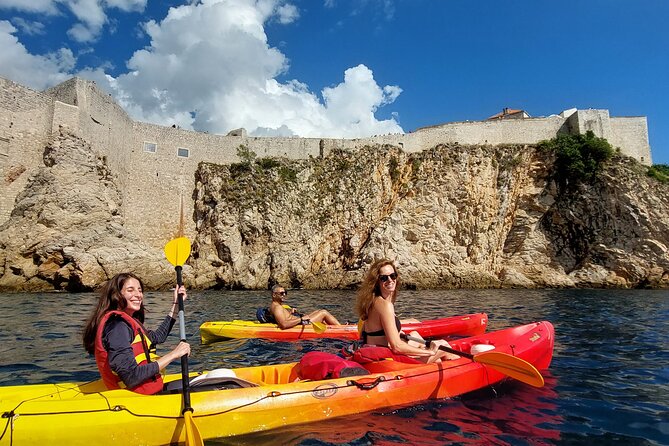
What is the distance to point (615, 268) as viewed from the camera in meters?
23.3

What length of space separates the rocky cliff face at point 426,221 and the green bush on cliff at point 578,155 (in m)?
0.53

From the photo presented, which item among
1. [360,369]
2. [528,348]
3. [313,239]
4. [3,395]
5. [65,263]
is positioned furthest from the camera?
[313,239]

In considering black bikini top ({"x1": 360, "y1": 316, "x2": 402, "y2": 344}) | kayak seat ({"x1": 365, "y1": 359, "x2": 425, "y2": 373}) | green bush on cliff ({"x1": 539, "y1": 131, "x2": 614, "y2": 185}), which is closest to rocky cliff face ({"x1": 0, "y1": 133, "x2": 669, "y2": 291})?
green bush on cliff ({"x1": 539, "y1": 131, "x2": 614, "y2": 185})

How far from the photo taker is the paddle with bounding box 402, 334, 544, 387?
420 cm

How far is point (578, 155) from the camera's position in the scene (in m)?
25.4

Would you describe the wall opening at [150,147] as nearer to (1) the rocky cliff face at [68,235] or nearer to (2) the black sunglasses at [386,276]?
(1) the rocky cliff face at [68,235]

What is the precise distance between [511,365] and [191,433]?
3079 mm

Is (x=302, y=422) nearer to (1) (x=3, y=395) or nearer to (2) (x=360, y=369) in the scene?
(2) (x=360, y=369)

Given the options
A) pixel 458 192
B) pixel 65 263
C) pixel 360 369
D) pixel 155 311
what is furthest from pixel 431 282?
pixel 360 369

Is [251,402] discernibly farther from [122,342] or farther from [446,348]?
[446,348]

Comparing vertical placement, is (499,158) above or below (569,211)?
above

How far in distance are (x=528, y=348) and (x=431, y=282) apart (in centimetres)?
1806

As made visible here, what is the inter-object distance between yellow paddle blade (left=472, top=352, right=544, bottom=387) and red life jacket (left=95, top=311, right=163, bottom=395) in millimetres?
3252

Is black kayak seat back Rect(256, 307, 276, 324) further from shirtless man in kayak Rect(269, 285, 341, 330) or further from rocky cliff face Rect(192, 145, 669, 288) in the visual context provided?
rocky cliff face Rect(192, 145, 669, 288)
